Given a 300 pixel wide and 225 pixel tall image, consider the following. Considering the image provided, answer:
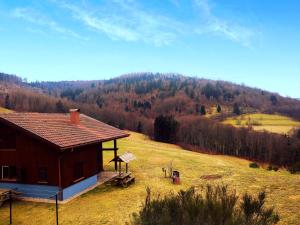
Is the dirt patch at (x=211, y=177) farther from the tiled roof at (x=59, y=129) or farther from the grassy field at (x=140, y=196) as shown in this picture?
the tiled roof at (x=59, y=129)

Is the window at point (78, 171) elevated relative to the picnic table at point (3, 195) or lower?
elevated

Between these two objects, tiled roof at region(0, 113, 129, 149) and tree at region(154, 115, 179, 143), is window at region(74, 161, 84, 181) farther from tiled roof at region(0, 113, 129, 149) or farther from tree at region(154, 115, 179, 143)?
tree at region(154, 115, 179, 143)

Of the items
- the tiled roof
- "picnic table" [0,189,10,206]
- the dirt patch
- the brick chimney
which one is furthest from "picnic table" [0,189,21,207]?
the dirt patch

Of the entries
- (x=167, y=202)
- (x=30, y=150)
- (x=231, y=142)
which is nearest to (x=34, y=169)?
(x=30, y=150)

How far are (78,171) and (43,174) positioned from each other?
102 inches

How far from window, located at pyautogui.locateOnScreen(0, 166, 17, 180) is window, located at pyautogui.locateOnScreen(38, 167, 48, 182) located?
2210 millimetres

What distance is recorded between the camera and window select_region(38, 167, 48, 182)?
2211cm

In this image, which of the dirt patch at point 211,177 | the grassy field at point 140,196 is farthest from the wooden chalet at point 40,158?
the dirt patch at point 211,177

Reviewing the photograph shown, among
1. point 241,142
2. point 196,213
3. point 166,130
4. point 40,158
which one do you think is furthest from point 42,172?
point 241,142

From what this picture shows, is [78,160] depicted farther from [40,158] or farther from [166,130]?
[166,130]

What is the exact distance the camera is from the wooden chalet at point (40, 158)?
2159cm

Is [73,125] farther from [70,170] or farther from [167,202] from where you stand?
[167,202]

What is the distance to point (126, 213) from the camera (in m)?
18.9

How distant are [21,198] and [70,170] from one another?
3869mm
